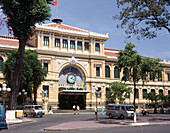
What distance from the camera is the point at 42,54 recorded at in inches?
1833

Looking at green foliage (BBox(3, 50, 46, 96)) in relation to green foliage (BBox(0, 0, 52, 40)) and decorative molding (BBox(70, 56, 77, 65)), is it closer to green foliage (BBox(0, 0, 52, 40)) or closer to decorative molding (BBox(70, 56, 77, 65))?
decorative molding (BBox(70, 56, 77, 65))

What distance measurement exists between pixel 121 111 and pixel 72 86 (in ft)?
64.7

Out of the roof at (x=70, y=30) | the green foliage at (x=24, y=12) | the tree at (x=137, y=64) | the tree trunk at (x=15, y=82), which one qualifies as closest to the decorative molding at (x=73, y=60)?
the roof at (x=70, y=30)

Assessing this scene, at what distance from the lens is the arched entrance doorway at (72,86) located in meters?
48.5

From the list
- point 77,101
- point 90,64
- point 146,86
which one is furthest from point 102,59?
point 146,86

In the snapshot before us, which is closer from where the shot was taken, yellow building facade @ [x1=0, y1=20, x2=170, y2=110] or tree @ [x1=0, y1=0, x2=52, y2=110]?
tree @ [x1=0, y1=0, x2=52, y2=110]

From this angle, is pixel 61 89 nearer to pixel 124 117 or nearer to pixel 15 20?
pixel 124 117

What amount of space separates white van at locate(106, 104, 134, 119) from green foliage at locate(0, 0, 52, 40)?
14901mm

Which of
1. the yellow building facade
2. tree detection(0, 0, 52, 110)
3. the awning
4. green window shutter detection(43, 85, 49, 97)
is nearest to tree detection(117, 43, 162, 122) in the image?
tree detection(0, 0, 52, 110)

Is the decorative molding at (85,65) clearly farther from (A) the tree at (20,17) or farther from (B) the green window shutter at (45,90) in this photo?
(A) the tree at (20,17)

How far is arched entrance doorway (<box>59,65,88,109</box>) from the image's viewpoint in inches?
1911

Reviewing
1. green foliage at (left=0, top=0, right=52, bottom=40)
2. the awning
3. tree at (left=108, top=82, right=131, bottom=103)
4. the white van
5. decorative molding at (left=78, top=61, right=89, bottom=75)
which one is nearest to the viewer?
green foliage at (left=0, top=0, right=52, bottom=40)

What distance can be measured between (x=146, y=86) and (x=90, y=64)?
16.4 m

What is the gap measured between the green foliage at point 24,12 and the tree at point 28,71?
480 inches
